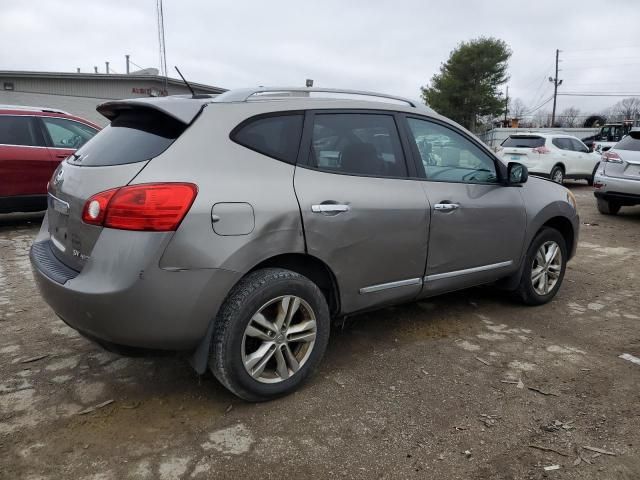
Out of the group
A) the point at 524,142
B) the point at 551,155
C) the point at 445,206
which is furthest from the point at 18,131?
the point at 551,155

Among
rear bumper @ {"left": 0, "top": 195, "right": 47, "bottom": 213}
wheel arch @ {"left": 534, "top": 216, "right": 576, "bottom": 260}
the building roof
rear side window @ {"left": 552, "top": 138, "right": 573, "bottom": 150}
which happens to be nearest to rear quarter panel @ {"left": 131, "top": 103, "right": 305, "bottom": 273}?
wheel arch @ {"left": 534, "top": 216, "right": 576, "bottom": 260}

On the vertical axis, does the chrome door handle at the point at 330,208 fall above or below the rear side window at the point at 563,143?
below

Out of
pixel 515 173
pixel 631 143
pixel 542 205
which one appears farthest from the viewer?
pixel 631 143

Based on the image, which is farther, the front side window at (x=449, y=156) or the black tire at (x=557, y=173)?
the black tire at (x=557, y=173)

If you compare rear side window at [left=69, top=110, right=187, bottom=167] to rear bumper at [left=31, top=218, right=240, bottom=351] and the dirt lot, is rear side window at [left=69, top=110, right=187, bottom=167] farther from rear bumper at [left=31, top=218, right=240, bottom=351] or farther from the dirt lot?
the dirt lot

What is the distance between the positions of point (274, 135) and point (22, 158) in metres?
5.82

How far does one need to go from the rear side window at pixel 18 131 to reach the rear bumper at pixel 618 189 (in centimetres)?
925

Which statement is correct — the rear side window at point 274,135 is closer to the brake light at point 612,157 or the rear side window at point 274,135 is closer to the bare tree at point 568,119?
the brake light at point 612,157

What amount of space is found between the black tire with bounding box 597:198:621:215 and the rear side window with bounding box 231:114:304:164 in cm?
859

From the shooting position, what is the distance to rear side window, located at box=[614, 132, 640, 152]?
29.6 ft

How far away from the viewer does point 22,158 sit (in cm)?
720

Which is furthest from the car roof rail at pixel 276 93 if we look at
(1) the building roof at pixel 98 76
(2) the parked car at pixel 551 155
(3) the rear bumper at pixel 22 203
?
(1) the building roof at pixel 98 76

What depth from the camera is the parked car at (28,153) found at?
281 inches

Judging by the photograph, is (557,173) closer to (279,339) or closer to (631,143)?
(631,143)
